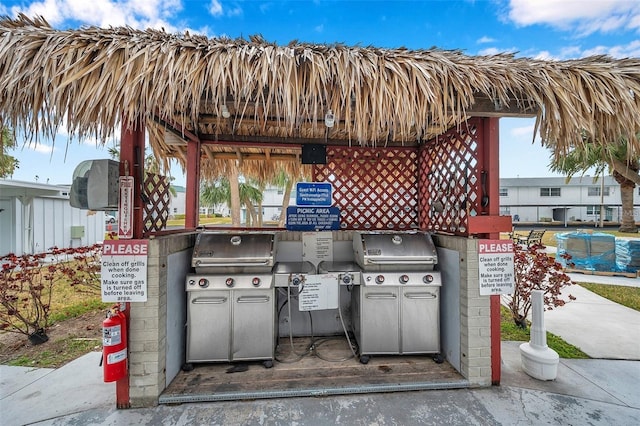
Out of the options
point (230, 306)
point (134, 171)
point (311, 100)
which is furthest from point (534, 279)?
point (134, 171)

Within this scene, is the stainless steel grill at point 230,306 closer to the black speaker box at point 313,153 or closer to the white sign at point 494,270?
the black speaker box at point 313,153

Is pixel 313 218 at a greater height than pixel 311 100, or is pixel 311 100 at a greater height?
pixel 311 100

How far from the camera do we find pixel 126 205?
2.32m

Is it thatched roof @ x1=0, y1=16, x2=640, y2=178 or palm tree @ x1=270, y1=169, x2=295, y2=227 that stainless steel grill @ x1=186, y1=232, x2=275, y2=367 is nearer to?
thatched roof @ x1=0, y1=16, x2=640, y2=178

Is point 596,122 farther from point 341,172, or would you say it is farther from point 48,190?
point 48,190

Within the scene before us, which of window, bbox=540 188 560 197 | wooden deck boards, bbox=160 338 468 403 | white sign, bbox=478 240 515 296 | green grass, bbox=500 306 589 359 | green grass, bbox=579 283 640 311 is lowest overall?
green grass, bbox=500 306 589 359

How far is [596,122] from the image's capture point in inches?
91.4

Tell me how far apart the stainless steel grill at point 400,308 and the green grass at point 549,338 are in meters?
1.60

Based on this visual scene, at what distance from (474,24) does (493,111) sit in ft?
10.7

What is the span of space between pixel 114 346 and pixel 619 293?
330 inches

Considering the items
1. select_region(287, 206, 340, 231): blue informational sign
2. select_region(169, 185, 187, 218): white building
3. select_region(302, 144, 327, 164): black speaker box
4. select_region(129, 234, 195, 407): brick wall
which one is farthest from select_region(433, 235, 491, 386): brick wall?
select_region(169, 185, 187, 218): white building

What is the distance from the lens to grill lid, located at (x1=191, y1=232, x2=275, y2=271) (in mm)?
2791

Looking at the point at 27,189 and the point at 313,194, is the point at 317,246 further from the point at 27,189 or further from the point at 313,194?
the point at 27,189

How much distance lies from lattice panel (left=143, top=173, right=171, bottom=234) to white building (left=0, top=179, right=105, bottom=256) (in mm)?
7563
